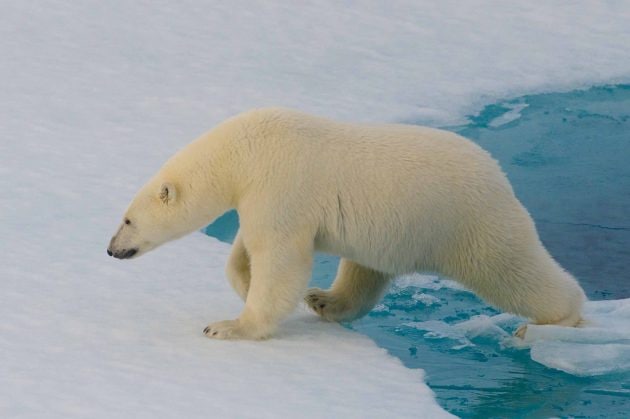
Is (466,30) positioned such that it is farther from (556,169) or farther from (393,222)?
(393,222)

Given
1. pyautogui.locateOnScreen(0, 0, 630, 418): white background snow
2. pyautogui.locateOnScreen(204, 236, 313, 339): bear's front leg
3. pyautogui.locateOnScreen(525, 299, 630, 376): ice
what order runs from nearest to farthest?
pyautogui.locateOnScreen(0, 0, 630, 418): white background snow → pyautogui.locateOnScreen(204, 236, 313, 339): bear's front leg → pyautogui.locateOnScreen(525, 299, 630, 376): ice

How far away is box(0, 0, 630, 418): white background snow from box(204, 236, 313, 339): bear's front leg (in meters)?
0.09

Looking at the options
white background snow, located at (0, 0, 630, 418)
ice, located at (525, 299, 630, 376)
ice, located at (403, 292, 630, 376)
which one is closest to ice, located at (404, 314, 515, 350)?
ice, located at (403, 292, 630, 376)

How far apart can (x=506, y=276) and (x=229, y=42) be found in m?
4.79

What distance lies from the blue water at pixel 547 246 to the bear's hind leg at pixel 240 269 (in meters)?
0.55

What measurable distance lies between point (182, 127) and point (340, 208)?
3.02 metres

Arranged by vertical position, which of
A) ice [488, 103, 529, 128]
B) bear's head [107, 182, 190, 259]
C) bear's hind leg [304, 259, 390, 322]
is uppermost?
ice [488, 103, 529, 128]

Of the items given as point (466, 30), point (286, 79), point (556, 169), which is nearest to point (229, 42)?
point (286, 79)

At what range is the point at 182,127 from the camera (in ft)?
26.0

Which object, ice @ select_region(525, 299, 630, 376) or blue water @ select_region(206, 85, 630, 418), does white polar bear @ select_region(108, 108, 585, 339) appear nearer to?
ice @ select_region(525, 299, 630, 376)

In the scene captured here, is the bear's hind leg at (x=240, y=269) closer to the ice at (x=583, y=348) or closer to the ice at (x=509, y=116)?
the ice at (x=583, y=348)

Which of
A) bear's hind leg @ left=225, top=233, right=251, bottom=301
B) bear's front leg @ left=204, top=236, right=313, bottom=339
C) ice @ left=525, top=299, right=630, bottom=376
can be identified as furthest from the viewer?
bear's hind leg @ left=225, top=233, right=251, bottom=301

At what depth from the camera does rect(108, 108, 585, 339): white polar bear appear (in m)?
5.02

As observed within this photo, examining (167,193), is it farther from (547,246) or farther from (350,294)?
(547,246)
